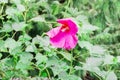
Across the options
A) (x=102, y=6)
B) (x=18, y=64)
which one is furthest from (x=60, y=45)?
(x=102, y=6)

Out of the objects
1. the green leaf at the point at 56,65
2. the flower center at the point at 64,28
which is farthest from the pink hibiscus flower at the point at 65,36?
the green leaf at the point at 56,65

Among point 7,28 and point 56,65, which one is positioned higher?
point 7,28

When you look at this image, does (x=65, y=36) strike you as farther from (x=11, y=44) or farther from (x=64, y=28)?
(x=11, y=44)

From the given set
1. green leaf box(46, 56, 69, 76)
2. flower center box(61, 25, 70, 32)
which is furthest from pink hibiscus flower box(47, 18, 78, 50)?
green leaf box(46, 56, 69, 76)

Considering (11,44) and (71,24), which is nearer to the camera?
(71,24)

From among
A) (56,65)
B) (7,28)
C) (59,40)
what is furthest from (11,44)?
(59,40)

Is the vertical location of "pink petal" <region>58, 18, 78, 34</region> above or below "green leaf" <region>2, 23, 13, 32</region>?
above

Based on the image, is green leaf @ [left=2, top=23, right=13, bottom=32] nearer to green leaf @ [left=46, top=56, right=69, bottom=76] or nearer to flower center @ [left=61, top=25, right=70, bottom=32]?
green leaf @ [left=46, top=56, right=69, bottom=76]

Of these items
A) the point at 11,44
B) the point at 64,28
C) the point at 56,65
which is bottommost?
the point at 56,65

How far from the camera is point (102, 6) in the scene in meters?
3.04

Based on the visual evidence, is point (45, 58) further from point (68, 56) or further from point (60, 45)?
point (60, 45)

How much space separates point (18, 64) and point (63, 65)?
22 cm

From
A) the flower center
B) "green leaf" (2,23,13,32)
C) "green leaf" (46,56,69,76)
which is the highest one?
the flower center

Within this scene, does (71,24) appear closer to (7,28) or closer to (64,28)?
(64,28)
